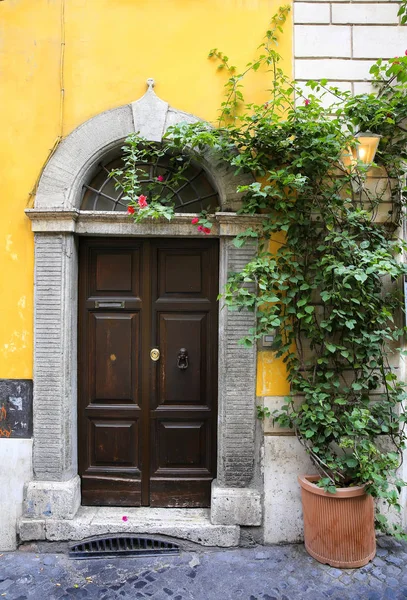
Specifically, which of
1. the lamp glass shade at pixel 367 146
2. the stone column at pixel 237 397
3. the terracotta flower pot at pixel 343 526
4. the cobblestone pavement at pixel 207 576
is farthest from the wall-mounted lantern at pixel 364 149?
the cobblestone pavement at pixel 207 576

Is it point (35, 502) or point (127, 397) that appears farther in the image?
point (127, 397)

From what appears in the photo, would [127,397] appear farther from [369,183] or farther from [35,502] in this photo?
[369,183]

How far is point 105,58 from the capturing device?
3.68 meters

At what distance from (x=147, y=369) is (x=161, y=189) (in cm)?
154

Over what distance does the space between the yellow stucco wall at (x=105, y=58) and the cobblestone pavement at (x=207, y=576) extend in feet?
4.63

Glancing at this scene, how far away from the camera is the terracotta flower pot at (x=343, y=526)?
10.6 ft

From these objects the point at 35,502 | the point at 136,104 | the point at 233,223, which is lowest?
the point at 35,502

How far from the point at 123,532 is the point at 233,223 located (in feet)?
8.66

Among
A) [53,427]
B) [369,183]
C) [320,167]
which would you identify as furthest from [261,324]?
[53,427]

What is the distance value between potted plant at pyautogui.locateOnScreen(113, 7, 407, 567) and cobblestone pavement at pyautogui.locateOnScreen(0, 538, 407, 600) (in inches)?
6.9

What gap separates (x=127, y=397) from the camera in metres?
3.84

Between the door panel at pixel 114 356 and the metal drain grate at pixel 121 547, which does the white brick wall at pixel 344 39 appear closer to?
the door panel at pixel 114 356

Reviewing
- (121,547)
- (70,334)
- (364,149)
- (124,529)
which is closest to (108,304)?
(70,334)

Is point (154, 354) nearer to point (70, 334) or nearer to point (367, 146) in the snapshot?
point (70, 334)
